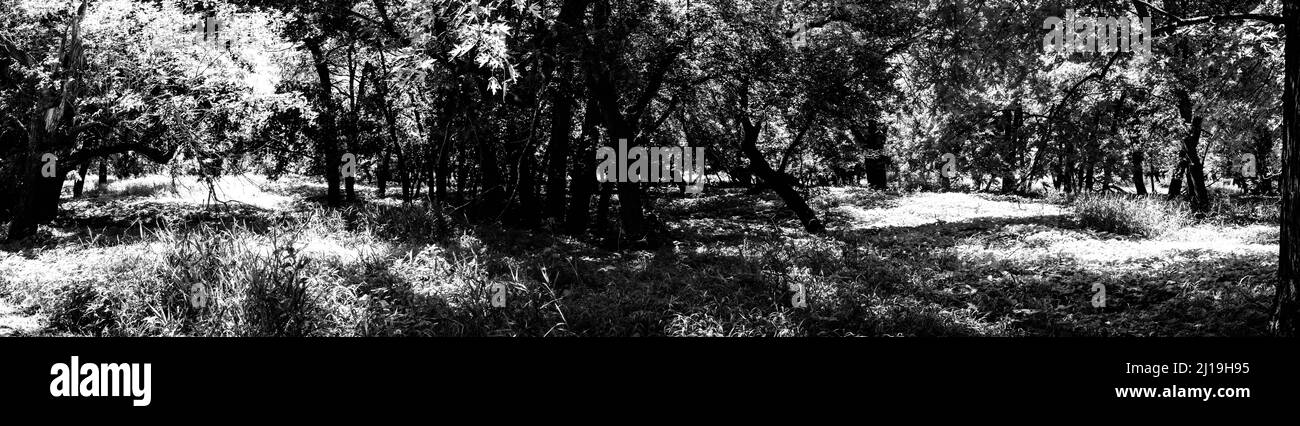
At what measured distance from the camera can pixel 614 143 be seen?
940 cm

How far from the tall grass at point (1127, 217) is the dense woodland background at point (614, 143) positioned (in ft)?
0.19

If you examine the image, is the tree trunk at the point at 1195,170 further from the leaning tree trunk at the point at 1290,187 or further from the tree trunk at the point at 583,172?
the tree trunk at the point at 583,172

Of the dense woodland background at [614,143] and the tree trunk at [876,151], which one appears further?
the tree trunk at [876,151]

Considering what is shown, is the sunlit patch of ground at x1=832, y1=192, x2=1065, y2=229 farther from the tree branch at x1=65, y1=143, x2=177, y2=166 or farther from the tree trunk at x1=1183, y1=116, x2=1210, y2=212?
the tree branch at x1=65, y1=143, x2=177, y2=166

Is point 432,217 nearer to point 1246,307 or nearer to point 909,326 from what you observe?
point 909,326

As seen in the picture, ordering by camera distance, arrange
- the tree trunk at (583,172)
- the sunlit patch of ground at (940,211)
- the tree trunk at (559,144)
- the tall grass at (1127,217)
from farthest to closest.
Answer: the sunlit patch of ground at (940,211)
the tree trunk at (583,172)
the tall grass at (1127,217)
the tree trunk at (559,144)

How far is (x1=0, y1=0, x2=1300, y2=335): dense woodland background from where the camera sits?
5656mm

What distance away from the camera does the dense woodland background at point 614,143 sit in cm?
566

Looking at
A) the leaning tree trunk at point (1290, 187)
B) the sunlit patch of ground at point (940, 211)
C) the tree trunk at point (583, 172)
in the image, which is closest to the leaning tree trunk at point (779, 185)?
the sunlit patch of ground at point (940, 211)

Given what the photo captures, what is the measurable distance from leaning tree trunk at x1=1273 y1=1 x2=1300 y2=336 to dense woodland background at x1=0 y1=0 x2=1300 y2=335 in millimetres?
31

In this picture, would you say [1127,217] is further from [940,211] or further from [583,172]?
[583,172]

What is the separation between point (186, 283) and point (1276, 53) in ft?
36.2

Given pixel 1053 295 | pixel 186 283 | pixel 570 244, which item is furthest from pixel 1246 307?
pixel 186 283

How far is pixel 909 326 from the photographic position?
18.4 feet
